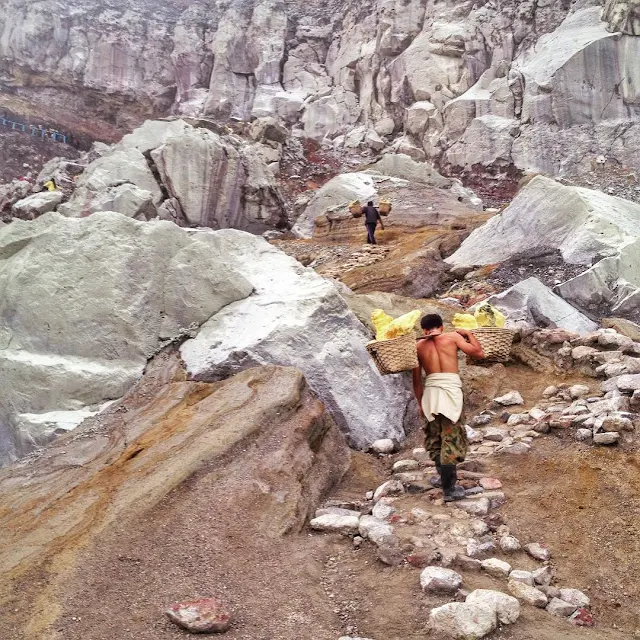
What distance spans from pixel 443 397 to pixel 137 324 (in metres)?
3.11

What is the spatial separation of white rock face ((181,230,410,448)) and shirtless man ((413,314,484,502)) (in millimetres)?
1126

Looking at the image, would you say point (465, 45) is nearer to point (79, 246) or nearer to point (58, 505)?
point (79, 246)

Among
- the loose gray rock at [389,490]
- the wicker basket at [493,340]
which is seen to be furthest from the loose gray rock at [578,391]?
the loose gray rock at [389,490]

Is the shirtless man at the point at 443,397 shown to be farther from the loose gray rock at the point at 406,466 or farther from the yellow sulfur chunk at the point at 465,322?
the yellow sulfur chunk at the point at 465,322

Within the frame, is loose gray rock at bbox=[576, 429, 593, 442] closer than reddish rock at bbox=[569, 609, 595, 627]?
No

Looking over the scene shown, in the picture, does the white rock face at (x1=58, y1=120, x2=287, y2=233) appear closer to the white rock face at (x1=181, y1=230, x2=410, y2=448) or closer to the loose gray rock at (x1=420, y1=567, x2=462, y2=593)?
the white rock face at (x1=181, y1=230, x2=410, y2=448)

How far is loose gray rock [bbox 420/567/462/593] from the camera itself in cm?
292

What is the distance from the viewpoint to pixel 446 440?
4.11m

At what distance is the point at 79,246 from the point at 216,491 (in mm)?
3429

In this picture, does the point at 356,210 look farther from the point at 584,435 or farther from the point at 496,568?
the point at 496,568

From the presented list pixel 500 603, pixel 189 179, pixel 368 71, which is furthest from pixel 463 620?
pixel 368 71

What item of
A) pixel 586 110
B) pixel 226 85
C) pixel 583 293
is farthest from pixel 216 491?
pixel 226 85

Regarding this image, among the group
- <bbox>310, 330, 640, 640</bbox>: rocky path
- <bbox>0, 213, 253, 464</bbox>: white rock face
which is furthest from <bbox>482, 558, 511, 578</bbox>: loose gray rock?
<bbox>0, 213, 253, 464</bbox>: white rock face

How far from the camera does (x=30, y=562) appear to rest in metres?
3.11
